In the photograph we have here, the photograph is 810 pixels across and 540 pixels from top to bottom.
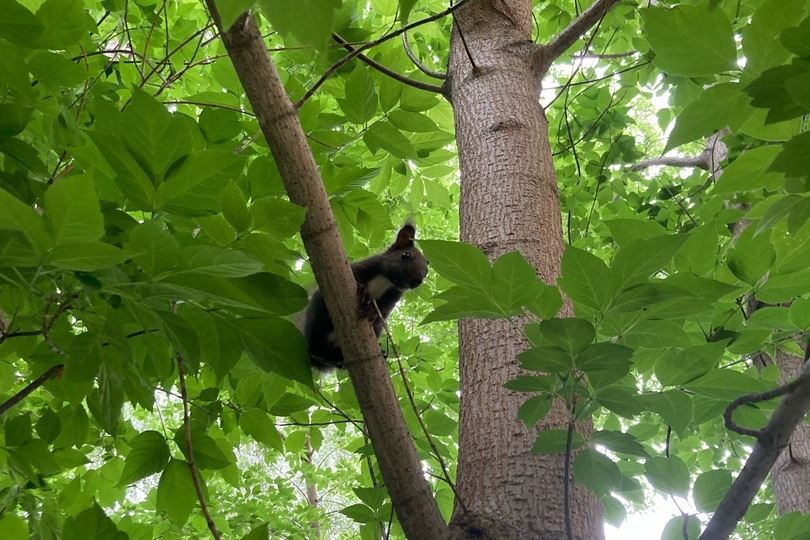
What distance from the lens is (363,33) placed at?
1.97m

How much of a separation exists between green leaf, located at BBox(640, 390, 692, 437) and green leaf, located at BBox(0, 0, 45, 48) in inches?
47.3

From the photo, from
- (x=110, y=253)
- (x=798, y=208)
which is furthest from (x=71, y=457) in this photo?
(x=798, y=208)

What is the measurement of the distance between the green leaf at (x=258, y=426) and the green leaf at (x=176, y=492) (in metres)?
0.36

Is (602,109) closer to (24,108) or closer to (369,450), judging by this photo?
(369,450)

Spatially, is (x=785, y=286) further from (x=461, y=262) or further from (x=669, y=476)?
(x=461, y=262)

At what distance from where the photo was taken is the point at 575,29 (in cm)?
238

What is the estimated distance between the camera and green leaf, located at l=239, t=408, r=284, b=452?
1.84 m

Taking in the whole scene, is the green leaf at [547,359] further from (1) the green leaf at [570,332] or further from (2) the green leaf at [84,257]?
(2) the green leaf at [84,257]

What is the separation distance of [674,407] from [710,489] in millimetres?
273

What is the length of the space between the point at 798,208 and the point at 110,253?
0.90 meters

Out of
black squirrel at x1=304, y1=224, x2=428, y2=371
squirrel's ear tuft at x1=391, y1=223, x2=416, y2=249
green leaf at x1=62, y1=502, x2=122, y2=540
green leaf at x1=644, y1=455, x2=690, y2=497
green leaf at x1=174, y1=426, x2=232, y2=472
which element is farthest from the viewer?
squirrel's ear tuft at x1=391, y1=223, x2=416, y2=249

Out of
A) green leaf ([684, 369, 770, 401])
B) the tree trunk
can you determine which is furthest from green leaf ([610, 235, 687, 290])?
the tree trunk

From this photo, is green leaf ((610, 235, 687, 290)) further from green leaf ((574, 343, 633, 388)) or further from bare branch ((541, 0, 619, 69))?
bare branch ((541, 0, 619, 69))

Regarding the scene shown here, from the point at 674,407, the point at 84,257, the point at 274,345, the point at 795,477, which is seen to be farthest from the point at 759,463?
the point at 795,477
